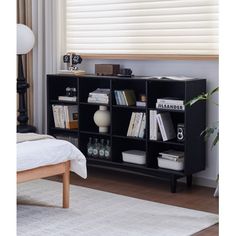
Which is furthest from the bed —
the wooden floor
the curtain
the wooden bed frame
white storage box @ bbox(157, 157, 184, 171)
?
the curtain

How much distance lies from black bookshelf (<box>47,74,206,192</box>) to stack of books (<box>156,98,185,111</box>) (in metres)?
0.05

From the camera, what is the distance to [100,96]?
455 cm

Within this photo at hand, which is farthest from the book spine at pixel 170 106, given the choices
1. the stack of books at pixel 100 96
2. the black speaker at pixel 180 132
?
the stack of books at pixel 100 96

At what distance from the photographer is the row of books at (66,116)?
4852 mm

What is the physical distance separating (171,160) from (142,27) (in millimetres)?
1293

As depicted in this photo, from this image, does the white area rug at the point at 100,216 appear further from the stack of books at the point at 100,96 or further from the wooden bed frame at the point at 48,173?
the stack of books at the point at 100,96

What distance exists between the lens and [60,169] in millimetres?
3459

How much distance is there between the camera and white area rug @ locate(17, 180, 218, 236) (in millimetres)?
3092

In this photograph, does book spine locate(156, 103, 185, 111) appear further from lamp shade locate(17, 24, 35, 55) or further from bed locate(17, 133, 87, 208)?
lamp shade locate(17, 24, 35, 55)

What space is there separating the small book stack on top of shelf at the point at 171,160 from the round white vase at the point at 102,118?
0.64 metres

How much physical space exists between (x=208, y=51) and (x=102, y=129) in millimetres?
1205

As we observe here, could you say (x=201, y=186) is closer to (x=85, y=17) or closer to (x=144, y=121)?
(x=144, y=121)
